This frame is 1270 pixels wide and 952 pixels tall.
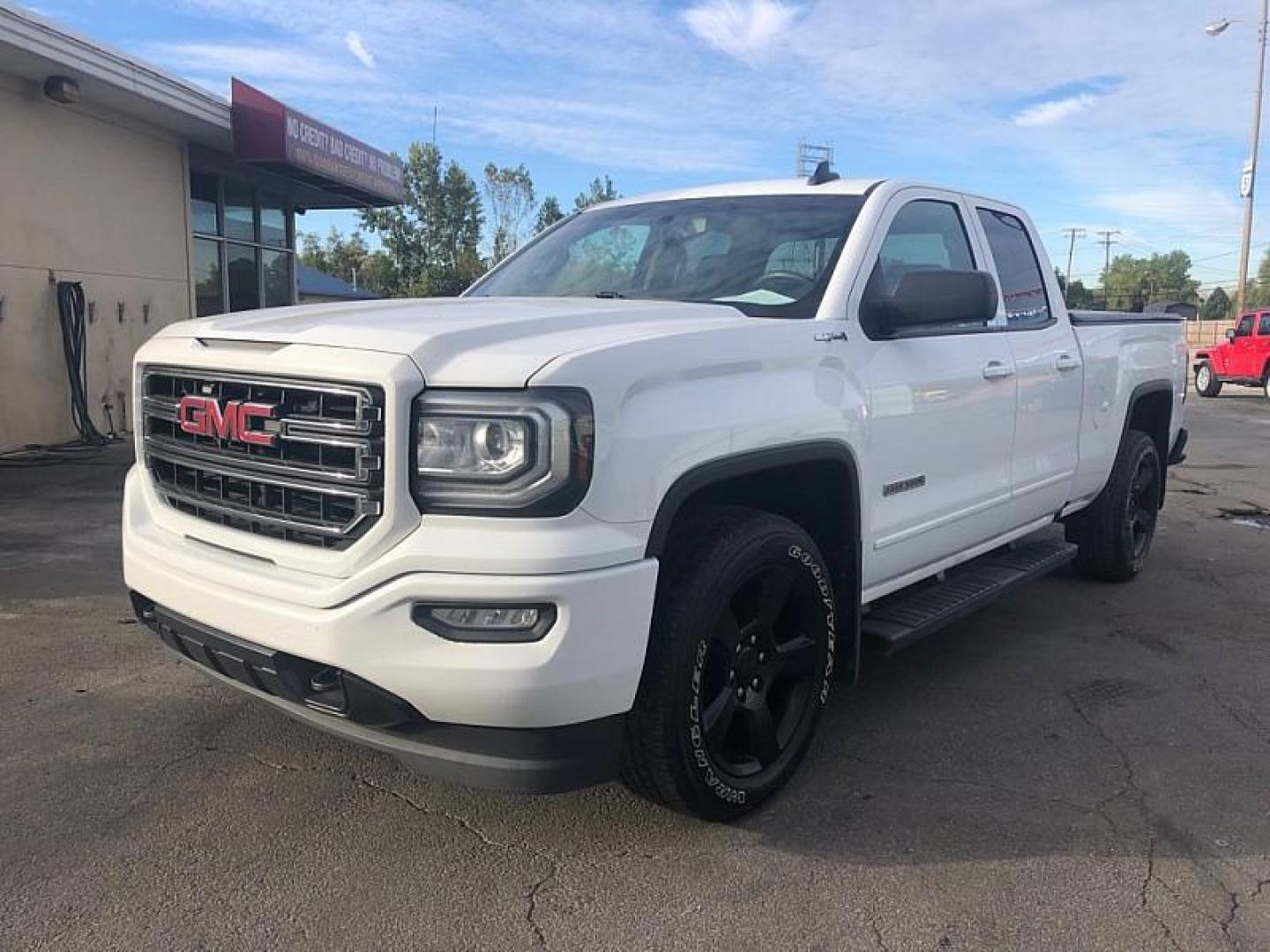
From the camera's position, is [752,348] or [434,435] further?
[752,348]

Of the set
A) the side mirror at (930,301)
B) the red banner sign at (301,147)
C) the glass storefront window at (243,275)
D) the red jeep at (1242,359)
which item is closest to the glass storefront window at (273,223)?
the glass storefront window at (243,275)

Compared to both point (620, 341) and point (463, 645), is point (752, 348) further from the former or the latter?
point (463, 645)

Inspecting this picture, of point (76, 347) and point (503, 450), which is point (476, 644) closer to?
point (503, 450)

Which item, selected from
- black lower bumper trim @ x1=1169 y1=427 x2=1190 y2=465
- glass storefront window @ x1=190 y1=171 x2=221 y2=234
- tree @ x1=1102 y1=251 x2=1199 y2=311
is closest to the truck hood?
black lower bumper trim @ x1=1169 y1=427 x2=1190 y2=465

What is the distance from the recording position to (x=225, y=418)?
9.41 ft

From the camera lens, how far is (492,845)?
304cm

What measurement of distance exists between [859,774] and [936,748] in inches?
16.0

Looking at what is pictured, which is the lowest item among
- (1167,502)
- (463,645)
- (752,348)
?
(1167,502)

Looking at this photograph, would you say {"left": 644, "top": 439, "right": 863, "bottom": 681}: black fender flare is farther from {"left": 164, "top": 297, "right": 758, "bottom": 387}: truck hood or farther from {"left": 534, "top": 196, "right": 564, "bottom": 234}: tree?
{"left": 534, "top": 196, "right": 564, "bottom": 234}: tree

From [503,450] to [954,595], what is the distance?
2.44 m

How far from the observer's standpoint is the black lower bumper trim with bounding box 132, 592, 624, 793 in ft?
8.44

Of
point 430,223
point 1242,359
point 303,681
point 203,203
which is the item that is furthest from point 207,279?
point 430,223

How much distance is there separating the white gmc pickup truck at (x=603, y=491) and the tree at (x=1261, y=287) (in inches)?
3408

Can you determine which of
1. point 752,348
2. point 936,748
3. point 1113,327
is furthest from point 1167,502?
point 752,348
